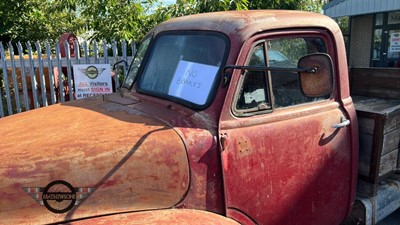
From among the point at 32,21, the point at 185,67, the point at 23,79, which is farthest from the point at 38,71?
the point at 32,21

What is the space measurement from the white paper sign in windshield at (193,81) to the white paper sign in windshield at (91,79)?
137 inches

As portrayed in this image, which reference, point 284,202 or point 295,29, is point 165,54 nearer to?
point 295,29

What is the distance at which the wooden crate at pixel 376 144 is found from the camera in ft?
9.26

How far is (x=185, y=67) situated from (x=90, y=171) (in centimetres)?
92

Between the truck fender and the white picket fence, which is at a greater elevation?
the white picket fence

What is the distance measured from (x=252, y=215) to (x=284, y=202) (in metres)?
0.26

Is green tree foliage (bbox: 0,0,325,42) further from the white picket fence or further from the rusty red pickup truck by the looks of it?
the rusty red pickup truck

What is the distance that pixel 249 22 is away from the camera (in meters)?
2.34

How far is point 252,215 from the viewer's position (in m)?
2.33

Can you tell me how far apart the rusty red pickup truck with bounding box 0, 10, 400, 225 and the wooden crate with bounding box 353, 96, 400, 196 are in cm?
1

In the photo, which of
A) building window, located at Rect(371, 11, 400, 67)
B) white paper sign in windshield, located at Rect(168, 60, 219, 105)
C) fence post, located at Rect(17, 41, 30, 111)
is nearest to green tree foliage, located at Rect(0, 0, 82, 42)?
fence post, located at Rect(17, 41, 30, 111)

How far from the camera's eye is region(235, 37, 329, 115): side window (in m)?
2.34

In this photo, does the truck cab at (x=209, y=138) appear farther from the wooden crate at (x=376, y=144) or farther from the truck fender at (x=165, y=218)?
the wooden crate at (x=376, y=144)

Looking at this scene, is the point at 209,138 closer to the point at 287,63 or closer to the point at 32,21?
the point at 287,63
